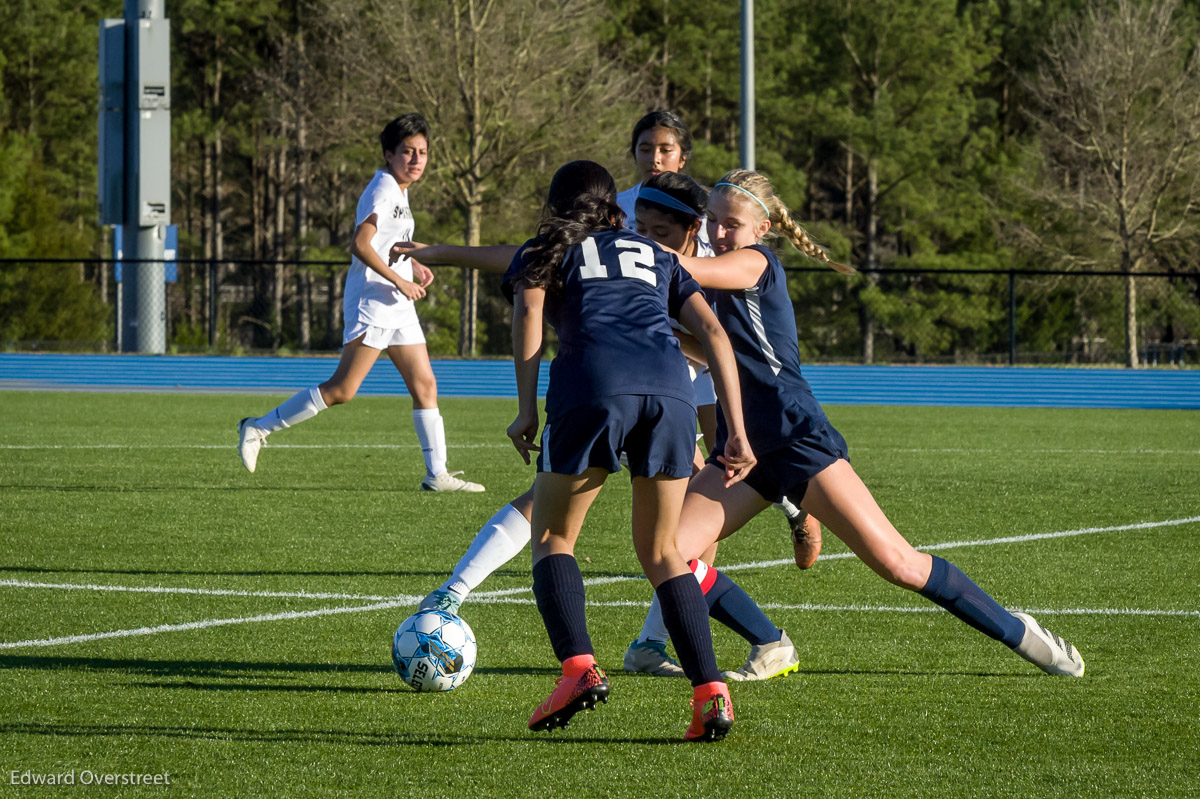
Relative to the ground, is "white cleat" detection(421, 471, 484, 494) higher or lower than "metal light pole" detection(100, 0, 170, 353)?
lower

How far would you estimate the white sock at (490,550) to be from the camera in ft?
16.0

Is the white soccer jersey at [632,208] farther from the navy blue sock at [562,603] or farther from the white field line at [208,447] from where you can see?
the white field line at [208,447]

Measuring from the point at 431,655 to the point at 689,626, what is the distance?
95 centimetres

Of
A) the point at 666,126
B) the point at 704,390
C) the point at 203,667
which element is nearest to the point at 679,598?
the point at 203,667

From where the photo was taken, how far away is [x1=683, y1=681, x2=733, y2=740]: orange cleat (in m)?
3.87

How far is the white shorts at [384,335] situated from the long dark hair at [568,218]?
16.8 feet

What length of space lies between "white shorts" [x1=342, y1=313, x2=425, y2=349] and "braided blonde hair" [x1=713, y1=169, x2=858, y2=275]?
481 centimetres

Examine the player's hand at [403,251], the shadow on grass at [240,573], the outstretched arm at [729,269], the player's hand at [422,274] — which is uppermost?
the player's hand at [422,274]

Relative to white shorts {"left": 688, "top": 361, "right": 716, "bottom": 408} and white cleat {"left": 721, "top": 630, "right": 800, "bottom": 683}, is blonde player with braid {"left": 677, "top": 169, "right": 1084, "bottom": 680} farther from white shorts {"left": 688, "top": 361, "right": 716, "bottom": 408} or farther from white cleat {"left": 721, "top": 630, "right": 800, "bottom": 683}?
white shorts {"left": 688, "top": 361, "right": 716, "bottom": 408}

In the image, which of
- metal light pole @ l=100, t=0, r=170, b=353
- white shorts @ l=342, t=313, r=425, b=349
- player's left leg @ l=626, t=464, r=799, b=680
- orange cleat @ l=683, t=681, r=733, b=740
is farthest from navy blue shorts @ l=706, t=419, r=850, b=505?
metal light pole @ l=100, t=0, r=170, b=353

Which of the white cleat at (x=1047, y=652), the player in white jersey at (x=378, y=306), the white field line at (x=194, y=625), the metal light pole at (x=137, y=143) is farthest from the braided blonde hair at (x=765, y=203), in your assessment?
the metal light pole at (x=137, y=143)

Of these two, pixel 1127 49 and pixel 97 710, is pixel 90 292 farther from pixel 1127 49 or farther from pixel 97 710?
pixel 97 710

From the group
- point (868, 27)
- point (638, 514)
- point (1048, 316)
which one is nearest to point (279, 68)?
point (868, 27)

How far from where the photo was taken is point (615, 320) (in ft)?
13.2
